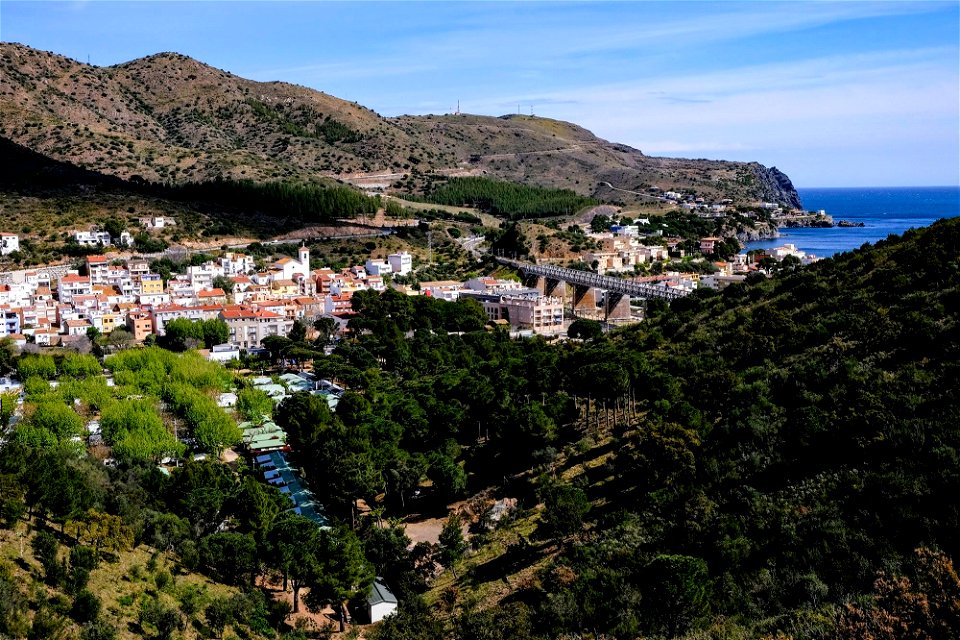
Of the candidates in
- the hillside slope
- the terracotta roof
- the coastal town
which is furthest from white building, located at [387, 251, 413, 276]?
the hillside slope

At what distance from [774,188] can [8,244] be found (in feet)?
518

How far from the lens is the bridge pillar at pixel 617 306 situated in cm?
5467

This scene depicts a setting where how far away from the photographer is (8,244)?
2286 inches

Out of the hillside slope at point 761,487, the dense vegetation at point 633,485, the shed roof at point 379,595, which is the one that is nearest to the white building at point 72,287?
the dense vegetation at point 633,485

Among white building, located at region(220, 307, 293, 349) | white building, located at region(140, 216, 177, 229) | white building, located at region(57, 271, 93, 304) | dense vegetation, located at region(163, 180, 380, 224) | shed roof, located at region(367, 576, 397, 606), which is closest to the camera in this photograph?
shed roof, located at region(367, 576, 397, 606)

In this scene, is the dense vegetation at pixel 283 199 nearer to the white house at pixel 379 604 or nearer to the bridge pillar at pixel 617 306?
the bridge pillar at pixel 617 306

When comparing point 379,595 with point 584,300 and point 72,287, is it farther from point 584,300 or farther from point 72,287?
point 584,300

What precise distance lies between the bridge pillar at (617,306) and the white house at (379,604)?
3740cm

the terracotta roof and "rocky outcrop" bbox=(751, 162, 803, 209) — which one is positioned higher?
"rocky outcrop" bbox=(751, 162, 803, 209)

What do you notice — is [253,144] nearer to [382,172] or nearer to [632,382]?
[382,172]

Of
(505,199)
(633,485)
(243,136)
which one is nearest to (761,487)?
(633,485)

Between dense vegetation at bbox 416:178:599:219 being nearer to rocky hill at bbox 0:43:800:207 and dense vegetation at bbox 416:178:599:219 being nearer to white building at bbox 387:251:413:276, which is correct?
rocky hill at bbox 0:43:800:207

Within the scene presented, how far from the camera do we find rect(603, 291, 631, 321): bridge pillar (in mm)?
54669

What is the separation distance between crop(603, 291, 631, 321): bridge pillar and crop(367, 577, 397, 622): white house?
37.4 metres
